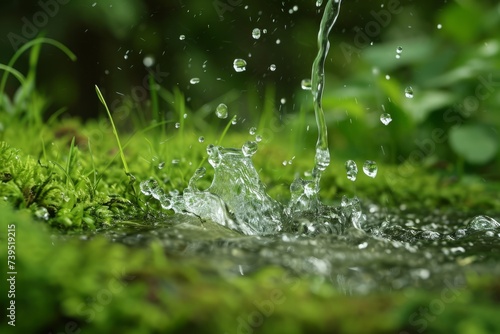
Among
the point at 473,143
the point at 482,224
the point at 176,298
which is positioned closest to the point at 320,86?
the point at 482,224

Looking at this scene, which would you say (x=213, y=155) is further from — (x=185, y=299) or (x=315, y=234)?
(x=185, y=299)

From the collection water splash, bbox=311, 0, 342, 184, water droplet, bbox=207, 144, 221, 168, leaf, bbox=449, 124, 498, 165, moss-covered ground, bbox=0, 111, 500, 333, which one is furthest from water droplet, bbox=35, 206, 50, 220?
leaf, bbox=449, 124, 498, 165

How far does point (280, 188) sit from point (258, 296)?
5.74ft

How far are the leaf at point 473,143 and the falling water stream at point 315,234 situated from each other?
1.16 metres

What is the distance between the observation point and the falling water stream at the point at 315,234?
1.56 meters

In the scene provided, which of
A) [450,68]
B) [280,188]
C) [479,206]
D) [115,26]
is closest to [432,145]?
[450,68]

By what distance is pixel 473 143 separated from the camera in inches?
163

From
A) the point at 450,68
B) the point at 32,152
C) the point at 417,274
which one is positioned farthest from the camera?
the point at 450,68

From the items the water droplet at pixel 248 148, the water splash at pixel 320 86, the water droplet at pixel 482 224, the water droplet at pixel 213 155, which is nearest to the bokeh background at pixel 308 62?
the water splash at pixel 320 86

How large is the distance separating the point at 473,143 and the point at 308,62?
270cm

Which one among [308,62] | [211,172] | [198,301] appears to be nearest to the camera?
[198,301]

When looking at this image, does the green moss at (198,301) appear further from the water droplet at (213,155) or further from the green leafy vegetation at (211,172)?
the water droplet at (213,155)

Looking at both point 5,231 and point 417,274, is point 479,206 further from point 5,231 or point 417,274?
point 5,231

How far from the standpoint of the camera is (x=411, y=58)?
16.4 ft
